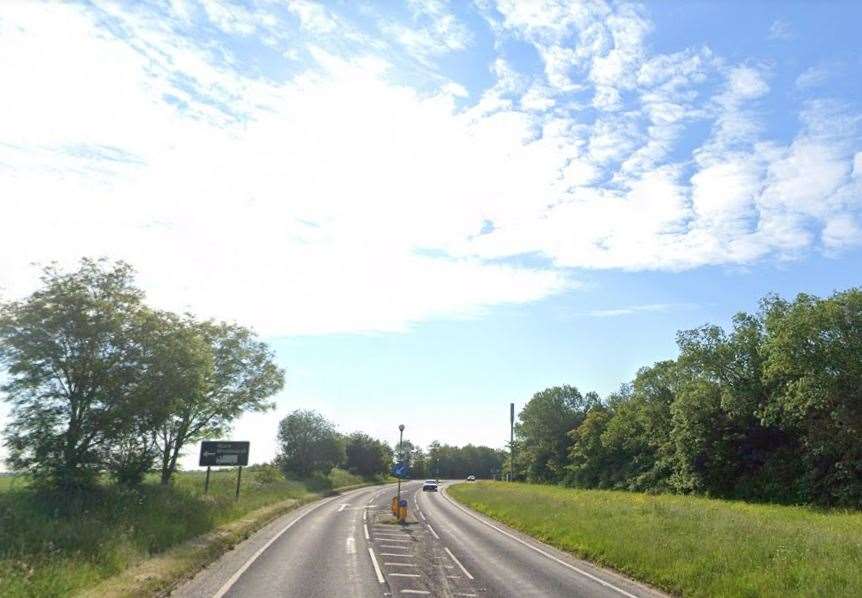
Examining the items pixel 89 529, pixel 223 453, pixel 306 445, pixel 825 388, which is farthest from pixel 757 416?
pixel 306 445

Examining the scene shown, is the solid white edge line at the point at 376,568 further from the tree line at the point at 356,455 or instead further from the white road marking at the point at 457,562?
the tree line at the point at 356,455

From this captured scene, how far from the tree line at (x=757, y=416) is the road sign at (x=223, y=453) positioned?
3355cm

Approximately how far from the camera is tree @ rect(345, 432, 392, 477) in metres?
102

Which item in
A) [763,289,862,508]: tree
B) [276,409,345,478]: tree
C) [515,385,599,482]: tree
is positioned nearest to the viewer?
[763,289,862,508]: tree

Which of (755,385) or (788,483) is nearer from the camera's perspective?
(788,483)

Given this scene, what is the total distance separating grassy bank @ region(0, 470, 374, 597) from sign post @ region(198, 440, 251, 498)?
6723 mm

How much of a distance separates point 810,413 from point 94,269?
132ft

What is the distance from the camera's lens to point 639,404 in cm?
6244

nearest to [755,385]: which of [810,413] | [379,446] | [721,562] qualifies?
[810,413]

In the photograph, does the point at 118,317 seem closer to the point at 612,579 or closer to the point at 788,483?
the point at 612,579

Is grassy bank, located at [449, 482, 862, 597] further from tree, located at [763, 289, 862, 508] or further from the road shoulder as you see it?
tree, located at [763, 289, 862, 508]

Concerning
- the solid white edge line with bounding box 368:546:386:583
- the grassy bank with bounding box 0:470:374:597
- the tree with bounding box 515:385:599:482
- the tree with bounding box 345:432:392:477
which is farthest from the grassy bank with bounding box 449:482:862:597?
the tree with bounding box 345:432:392:477

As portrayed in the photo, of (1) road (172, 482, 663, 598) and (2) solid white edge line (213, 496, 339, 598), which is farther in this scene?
(1) road (172, 482, 663, 598)

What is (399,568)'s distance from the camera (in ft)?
55.4
